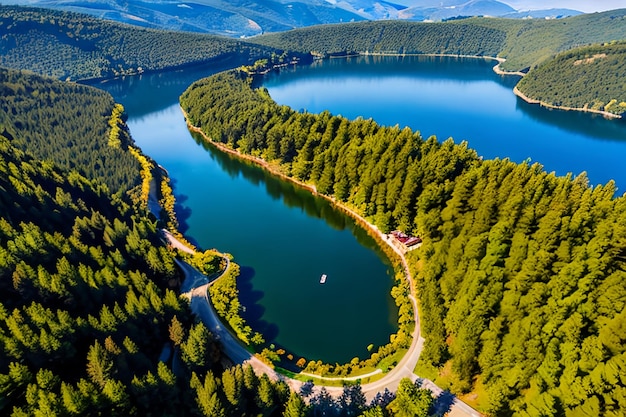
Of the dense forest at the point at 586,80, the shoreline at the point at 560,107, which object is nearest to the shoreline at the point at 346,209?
the shoreline at the point at 560,107

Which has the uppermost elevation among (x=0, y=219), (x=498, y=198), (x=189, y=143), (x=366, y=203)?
(x=498, y=198)

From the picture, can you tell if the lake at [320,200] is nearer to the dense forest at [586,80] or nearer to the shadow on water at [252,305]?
the shadow on water at [252,305]

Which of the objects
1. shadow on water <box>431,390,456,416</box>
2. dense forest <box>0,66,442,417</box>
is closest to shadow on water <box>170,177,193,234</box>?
dense forest <box>0,66,442,417</box>

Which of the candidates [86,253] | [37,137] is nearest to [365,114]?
[37,137]

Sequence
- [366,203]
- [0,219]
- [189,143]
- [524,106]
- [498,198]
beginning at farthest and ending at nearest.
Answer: [524,106], [189,143], [366,203], [498,198], [0,219]

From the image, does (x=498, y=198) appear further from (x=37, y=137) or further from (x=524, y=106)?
(x=524, y=106)

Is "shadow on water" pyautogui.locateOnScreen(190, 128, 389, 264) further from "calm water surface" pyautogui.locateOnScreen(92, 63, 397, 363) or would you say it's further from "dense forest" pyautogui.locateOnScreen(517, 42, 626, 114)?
"dense forest" pyautogui.locateOnScreen(517, 42, 626, 114)
